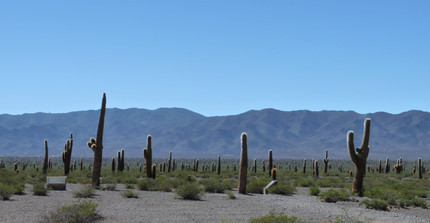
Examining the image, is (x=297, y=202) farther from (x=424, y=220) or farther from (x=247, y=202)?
(x=424, y=220)

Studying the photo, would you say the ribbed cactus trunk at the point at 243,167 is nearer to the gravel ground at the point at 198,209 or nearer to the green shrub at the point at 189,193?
the gravel ground at the point at 198,209

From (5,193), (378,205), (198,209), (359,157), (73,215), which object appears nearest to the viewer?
(73,215)

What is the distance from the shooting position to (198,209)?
19750 mm

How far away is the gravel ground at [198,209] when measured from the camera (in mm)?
17453

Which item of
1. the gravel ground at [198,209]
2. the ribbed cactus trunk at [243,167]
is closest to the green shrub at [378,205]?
the gravel ground at [198,209]

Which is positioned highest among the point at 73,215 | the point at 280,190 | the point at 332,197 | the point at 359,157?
the point at 359,157

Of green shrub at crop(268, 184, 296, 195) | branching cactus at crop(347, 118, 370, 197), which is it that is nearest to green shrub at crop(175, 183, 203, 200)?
green shrub at crop(268, 184, 296, 195)

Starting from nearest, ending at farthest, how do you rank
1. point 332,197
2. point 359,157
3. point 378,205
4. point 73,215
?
point 73,215
point 378,205
point 332,197
point 359,157

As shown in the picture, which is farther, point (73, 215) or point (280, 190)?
point (280, 190)

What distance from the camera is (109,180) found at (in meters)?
35.3

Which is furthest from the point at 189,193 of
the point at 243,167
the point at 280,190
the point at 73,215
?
the point at 73,215

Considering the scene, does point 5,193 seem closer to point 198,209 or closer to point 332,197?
point 198,209

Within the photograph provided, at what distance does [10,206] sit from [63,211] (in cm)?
489

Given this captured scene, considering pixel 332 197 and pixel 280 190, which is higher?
pixel 332 197
